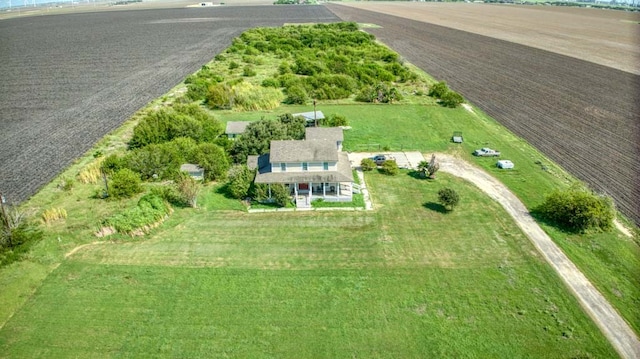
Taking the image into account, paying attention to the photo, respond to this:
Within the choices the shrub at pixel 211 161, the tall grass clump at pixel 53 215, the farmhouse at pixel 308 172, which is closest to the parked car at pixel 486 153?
the farmhouse at pixel 308 172

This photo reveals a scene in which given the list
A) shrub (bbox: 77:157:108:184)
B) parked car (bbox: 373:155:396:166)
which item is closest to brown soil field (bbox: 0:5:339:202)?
shrub (bbox: 77:157:108:184)

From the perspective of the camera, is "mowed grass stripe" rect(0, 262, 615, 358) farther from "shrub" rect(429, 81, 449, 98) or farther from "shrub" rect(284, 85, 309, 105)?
"shrub" rect(429, 81, 449, 98)

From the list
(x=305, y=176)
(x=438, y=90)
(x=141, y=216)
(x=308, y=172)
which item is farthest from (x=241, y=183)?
(x=438, y=90)

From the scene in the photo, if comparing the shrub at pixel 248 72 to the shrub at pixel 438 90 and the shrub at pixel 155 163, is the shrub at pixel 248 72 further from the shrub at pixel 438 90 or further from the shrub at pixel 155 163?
the shrub at pixel 155 163

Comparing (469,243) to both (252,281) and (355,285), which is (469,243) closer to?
(355,285)

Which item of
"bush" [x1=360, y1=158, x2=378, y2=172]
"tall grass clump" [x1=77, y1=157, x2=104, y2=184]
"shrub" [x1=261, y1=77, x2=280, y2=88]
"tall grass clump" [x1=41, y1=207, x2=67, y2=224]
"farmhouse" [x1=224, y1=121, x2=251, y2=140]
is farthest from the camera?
"shrub" [x1=261, y1=77, x2=280, y2=88]

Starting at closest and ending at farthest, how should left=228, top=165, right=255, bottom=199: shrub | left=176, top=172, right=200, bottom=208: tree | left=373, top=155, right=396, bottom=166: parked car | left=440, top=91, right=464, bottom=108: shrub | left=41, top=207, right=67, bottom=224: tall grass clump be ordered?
left=41, top=207, right=67, bottom=224: tall grass clump < left=176, top=172, right=200, bottom=208: tree < left=228, top=165, right=255, bottom=199: shrub < left=373, top=155, right=396, bottom=166: parked car < left=440, top=91, right=464, bottom=108: shrub

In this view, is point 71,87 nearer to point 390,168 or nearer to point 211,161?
point 211,161

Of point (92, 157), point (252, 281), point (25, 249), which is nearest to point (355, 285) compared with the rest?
point (252, 281)
